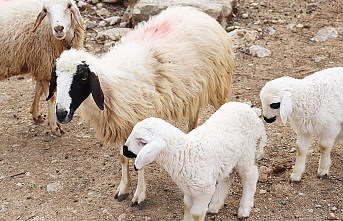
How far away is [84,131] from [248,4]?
437 centimetres

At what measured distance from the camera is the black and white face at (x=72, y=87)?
4.48 metres

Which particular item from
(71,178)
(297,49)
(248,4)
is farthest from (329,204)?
(248,4)

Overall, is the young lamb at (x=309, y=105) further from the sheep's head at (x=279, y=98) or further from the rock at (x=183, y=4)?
the rock at (x=183, y=4)

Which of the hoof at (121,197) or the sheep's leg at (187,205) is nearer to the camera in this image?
the sheep's leg at (187,205)

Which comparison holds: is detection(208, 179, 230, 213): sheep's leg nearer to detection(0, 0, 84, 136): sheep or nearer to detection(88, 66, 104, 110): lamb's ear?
detection(88, 66, 104, 110): lamb's ear

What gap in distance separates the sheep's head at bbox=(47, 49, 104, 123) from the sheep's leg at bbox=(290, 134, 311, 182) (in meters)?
1.96

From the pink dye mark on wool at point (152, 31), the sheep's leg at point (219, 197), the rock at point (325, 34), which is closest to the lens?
the sheep's leg at point (219, 197)

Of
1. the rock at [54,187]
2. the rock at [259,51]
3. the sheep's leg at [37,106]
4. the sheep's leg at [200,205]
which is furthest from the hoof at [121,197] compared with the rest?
the rock at [259,51]

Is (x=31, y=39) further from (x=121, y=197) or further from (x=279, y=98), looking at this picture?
(x=279, y=98)

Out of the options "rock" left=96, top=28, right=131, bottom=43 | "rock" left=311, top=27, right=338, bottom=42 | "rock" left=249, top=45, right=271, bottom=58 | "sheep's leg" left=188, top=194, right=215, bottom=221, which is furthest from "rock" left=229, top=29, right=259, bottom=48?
"sheep's leg" left=188, top=194, right=215, bottom=221

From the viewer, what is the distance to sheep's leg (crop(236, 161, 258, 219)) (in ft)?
15.1

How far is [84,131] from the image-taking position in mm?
6633

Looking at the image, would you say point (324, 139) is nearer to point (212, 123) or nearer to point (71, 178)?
point (212, 123)

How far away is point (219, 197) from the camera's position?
485 centimetres
